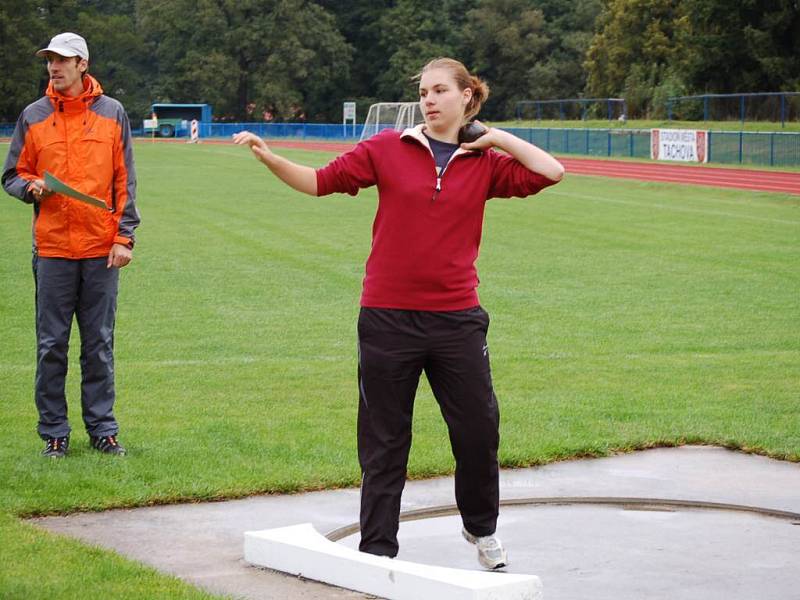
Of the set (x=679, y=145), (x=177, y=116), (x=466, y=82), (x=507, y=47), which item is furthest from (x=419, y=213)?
(x=177, y=116)

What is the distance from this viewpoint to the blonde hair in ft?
18.0

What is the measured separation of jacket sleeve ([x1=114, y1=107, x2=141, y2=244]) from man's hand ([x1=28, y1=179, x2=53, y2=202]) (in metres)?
0.40

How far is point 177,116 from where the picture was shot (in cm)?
10106

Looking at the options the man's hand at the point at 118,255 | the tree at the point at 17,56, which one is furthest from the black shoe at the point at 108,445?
the tree at the point at 17,56

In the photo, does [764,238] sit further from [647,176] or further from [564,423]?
[647,176]

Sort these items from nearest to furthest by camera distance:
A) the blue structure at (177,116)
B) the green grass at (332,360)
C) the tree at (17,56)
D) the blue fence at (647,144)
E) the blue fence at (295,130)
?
the green grass at (332,360), the blue fence at (647,144), the blue fence at (295,130), the tree at (17,56), the blue structure at (177,116)

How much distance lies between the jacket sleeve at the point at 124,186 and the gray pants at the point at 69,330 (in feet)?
0.67

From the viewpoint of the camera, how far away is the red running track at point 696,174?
3675 centimetres

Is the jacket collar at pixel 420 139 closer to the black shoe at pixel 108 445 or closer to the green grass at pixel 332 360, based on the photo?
the green grass at pixel 332 360

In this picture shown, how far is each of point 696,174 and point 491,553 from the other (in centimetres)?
3740

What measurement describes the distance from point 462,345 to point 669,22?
7957 cm

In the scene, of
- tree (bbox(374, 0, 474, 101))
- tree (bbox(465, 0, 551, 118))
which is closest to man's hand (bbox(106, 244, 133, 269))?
tree (bbox(465, 0, 551, 118))

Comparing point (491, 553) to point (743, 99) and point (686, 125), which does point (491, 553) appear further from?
point (686, 125)

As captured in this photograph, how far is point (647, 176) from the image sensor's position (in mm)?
41969
